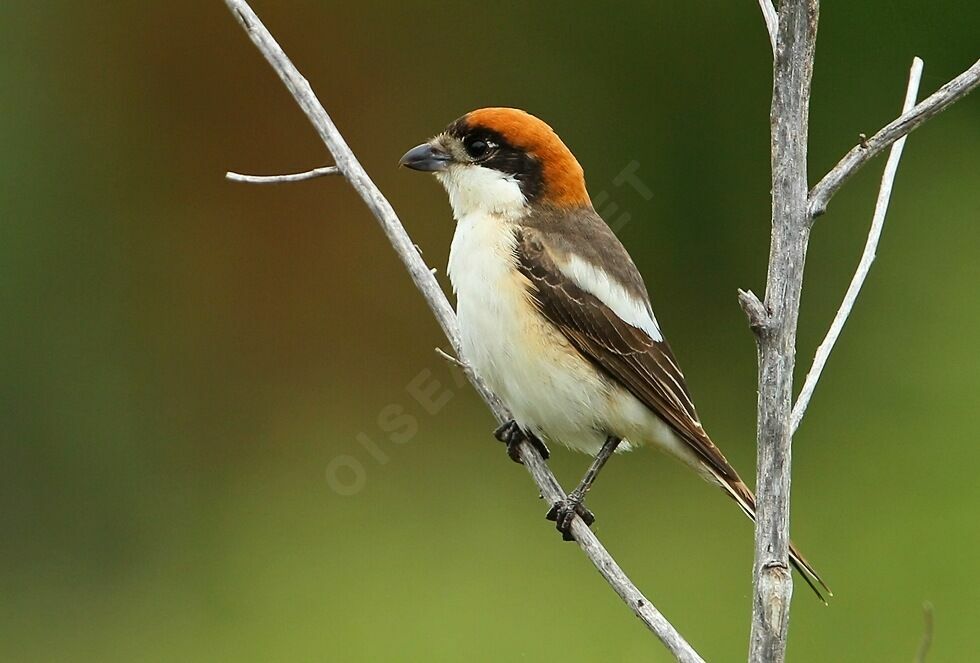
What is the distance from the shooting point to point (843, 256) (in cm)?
618

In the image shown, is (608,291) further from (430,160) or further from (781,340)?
(781,340)

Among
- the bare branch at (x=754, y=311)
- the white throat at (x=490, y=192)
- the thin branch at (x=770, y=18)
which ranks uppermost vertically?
the thin branch at (x=770, y=18)

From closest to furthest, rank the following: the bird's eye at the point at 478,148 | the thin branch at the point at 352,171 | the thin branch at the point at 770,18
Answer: the thin branch at the point at 770,18
the thin branch at the point at 352,171
the bird's eye at the point at 478,148

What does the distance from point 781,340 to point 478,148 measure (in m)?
1.64

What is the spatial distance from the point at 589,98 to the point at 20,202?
2.68m

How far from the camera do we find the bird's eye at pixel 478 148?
371cm

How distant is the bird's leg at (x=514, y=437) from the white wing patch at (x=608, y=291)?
0.40 m

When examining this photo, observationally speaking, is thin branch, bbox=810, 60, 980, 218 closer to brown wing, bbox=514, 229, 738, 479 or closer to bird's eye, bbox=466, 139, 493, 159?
brown wing, bbox=514, 229, 738, 479

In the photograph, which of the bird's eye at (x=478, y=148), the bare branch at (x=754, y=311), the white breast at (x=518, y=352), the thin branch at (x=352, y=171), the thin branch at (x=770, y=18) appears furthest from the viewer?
the bird's eye at (x=478, y=148)

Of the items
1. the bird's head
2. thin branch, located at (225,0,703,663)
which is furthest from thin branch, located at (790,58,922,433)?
the bird's head

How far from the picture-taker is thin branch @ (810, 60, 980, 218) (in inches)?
87.8

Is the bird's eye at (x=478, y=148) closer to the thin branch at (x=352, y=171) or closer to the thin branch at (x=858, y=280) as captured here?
the thin branch at (x=352, y=171)

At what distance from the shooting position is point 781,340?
2.24 metres

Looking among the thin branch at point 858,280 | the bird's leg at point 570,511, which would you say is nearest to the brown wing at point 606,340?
the bird's leg at point 570,511
